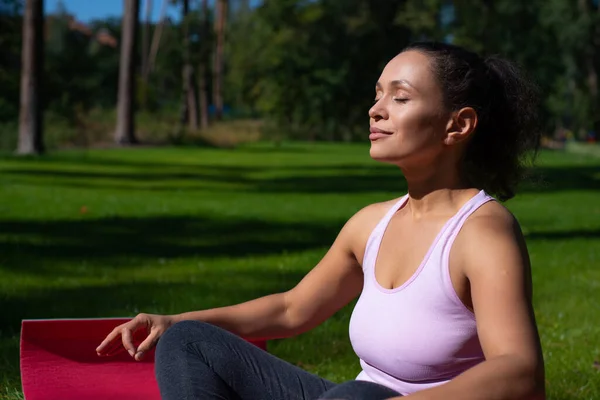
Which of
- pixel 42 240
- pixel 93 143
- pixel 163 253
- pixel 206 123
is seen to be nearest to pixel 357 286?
pixel 163 253

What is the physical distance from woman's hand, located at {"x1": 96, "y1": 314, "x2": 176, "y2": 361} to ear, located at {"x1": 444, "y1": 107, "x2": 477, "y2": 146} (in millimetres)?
945

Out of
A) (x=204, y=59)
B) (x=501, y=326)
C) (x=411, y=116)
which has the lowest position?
(x=501, y=326)

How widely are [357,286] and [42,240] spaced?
710 cm

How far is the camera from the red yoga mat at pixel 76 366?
317 centimetres

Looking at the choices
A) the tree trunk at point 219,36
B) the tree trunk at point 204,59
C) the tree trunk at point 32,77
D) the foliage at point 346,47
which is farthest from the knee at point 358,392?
the tree trunk at point 219,36

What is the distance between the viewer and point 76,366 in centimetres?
334

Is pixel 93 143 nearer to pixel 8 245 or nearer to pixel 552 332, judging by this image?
pixel 8 245

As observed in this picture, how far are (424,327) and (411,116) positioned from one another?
0.54 meters

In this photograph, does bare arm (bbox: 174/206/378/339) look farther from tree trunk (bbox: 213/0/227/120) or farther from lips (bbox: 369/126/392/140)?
tree trunk (bbox: 213/0/227/120)

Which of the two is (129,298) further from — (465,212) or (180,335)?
(465,212)

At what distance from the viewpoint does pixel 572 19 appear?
54406 millimetres

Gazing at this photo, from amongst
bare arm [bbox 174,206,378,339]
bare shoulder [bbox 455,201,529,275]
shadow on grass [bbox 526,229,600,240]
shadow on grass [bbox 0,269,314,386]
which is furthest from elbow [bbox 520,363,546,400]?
shadow on grass [bbox 526,229,600,240]

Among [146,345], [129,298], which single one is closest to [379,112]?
[146,345]

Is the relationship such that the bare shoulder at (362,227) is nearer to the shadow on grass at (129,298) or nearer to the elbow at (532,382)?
the elbow at (532,382)
